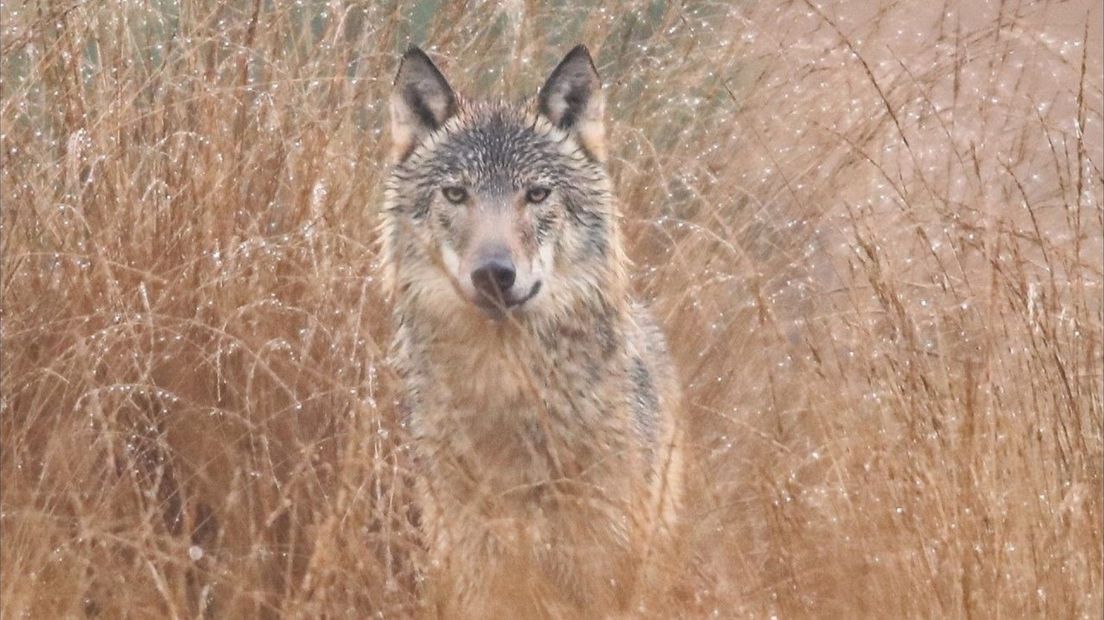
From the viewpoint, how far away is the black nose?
3.55m

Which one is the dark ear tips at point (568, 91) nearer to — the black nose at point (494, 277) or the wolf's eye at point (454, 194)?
the wolf's eye at point (454, 194)

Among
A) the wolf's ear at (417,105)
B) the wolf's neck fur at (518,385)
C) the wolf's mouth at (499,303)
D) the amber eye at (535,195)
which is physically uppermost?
the wolf's ear at (417,105)

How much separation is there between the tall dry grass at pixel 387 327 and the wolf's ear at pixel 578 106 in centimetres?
43

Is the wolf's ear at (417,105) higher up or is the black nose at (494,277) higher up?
the wolf's ear at (417,105)

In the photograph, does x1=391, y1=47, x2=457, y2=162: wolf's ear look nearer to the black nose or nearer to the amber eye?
the amber eye

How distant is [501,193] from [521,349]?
40 cm

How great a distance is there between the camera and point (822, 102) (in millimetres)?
5668

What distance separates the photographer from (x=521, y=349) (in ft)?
12.3

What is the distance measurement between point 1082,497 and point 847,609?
505 mm

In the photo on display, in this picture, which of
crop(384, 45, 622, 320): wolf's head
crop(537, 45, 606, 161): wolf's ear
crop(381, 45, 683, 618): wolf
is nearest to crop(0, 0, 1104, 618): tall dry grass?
crop(381, 45, 683, 618): wolf

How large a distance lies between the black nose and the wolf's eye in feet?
1.19

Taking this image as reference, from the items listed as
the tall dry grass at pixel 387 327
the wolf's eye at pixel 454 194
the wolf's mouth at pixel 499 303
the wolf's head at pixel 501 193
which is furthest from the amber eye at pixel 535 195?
the tall dry grass at pixel 387 327

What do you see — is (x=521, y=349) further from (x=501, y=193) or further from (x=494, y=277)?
(x=501, y=193)

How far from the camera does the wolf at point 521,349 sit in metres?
3.52
